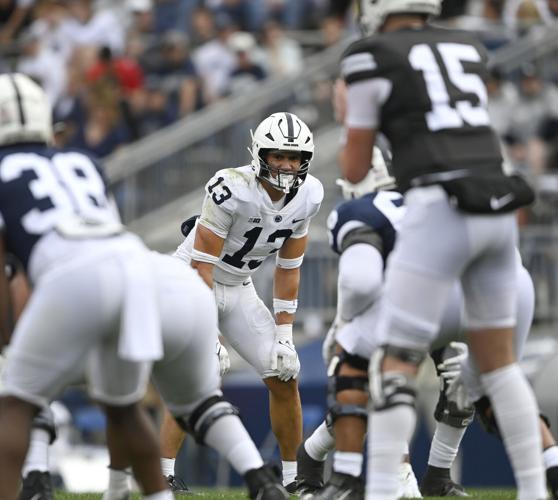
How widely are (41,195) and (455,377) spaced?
8.41ft

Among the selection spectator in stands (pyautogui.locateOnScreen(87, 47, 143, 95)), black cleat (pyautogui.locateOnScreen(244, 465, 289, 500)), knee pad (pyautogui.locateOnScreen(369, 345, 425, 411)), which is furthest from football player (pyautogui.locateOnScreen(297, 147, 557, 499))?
spectator in stands (pyautogui.locateOnScreen(87, 47, 143, 95))

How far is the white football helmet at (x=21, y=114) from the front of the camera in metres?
6.29

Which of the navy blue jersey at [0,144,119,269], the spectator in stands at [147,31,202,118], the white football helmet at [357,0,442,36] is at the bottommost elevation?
the spectator in stands at [147,31,202,118]

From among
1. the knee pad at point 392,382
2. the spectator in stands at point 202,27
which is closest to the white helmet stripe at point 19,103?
the knee pad at point 392,382

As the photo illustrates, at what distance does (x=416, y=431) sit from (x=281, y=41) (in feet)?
18.3

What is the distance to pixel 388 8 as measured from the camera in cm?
637

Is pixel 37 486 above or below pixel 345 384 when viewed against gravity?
below

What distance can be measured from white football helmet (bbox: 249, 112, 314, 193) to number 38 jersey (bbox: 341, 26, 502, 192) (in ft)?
7.93

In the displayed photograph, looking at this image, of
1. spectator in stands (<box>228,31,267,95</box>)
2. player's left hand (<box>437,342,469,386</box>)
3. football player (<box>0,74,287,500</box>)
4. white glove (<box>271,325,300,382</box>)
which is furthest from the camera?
spectator in stands (<box>228,31,267,95</box>)

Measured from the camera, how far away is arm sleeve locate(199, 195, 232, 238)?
28.8 feet

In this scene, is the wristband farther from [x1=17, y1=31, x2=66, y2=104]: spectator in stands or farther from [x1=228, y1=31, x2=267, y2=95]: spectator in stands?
[x1=17, y1=31, x2=66, y2=104]: spectator in stands

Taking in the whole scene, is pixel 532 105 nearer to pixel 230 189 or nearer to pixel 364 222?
pixel 230 189

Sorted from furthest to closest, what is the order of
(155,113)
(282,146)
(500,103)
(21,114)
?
(155,113) < (500,103) < (282,146) < (21,114)

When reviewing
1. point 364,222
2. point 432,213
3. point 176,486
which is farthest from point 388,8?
point 176,486
